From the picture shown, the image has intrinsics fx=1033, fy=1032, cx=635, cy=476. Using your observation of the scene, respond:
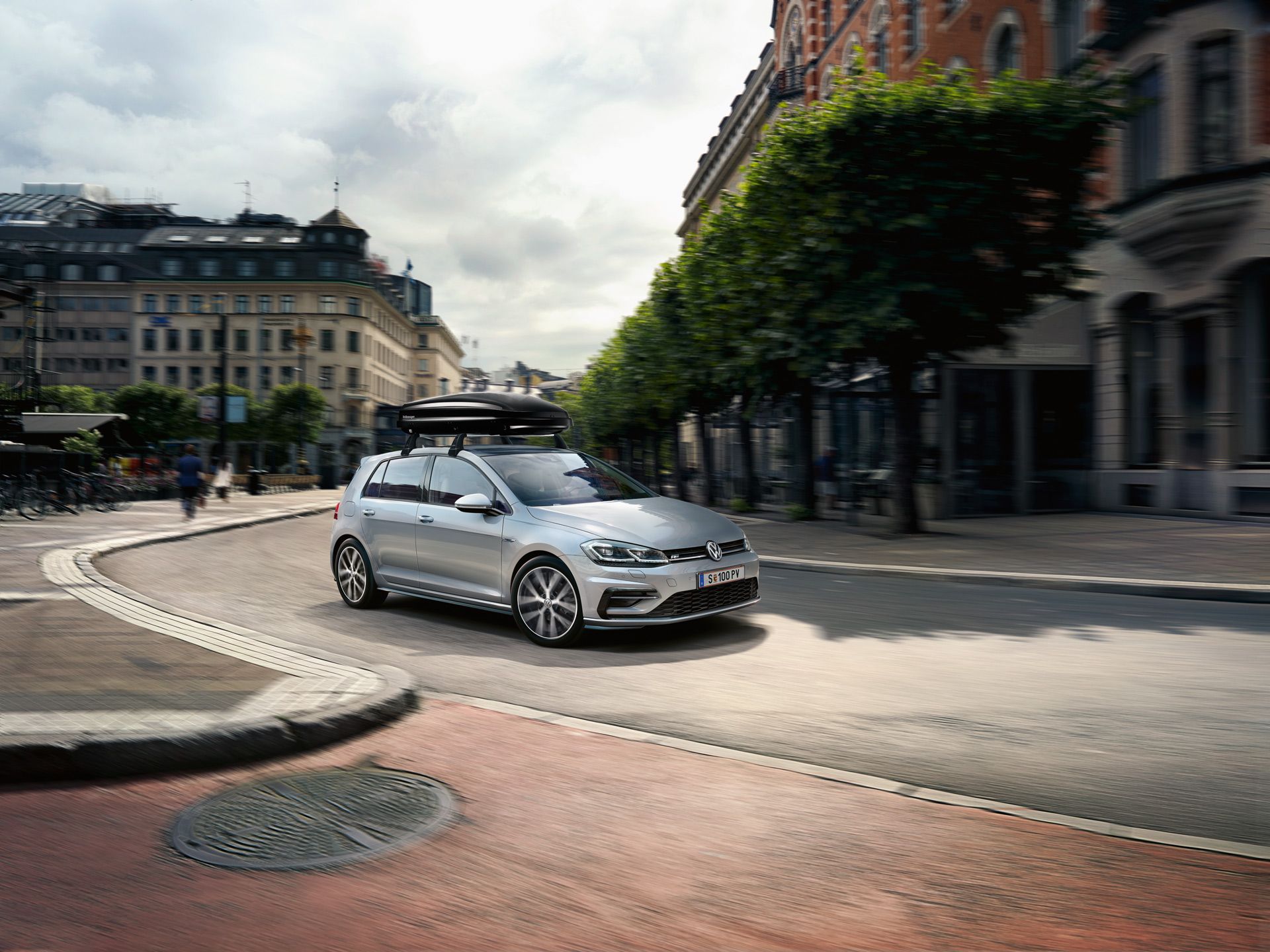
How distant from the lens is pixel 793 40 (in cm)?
5000

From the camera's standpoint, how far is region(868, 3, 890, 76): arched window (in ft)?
113

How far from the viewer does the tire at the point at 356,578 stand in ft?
30.2

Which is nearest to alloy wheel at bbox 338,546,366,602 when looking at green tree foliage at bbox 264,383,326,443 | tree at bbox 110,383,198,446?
green tree foliage at bbox 264,383,326,443

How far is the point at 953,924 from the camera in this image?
9.49 feet

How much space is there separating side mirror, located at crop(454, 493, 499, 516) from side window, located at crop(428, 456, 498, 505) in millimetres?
130

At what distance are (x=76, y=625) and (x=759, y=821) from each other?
5889mm

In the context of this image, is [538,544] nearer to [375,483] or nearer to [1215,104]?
[375,483]

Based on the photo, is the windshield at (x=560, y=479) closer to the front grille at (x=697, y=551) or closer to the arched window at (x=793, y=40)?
the front grille at (x=697, y=551)

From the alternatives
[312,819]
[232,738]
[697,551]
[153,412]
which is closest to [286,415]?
[153,412]

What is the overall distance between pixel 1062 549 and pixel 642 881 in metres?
12.3

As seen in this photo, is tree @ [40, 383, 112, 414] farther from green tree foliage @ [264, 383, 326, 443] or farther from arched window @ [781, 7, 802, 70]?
arched window @ [781, 7, 802, 70]

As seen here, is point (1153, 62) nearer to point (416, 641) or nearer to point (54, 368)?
point (416, 641)

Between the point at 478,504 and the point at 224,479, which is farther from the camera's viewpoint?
the point at 224,479

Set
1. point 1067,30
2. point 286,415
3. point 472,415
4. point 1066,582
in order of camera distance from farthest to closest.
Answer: point 286,415, point 1067,30, point 472,415, point 1066,582
